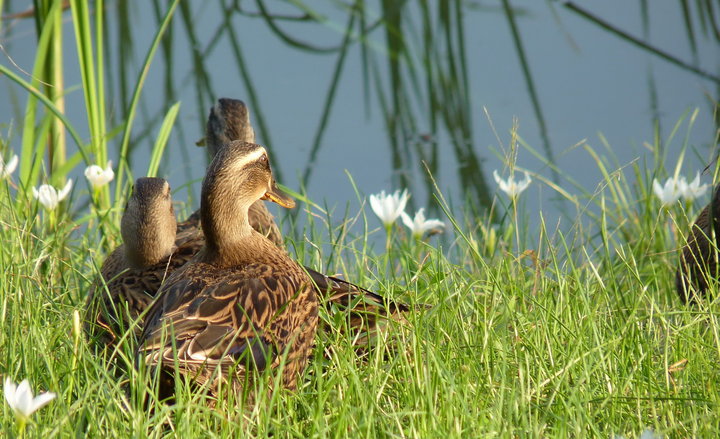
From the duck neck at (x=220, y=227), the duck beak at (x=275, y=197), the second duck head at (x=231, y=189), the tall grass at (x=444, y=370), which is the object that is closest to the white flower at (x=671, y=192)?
the tall grass at (x=444, y=370)

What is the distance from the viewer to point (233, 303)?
3.53 meters

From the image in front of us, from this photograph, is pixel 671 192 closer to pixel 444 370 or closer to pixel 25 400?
pixel 444 370

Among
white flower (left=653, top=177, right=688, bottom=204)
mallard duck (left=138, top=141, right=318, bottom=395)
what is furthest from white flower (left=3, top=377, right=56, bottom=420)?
white flower (left=653, top=177, right=688, bottom=204)

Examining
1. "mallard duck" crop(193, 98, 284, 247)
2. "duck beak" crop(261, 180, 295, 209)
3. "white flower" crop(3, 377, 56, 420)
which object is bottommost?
"white flower" crop(3, 377, 56, 420)

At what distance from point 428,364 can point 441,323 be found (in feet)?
2.21

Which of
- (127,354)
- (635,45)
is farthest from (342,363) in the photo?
(635,45)

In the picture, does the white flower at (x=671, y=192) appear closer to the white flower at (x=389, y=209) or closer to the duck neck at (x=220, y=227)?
the white flower at (x=389, y=209)

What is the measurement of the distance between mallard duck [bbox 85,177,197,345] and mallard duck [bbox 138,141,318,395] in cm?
39

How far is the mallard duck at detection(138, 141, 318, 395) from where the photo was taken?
327 cm

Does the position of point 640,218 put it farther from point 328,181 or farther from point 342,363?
point 342,363

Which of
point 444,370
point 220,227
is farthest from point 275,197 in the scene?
point 444,370

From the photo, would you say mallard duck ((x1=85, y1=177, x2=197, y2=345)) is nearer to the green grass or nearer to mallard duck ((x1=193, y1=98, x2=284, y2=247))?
the green grass

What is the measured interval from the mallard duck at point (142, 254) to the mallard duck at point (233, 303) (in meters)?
0.39

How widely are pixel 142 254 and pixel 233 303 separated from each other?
1.08 metres
